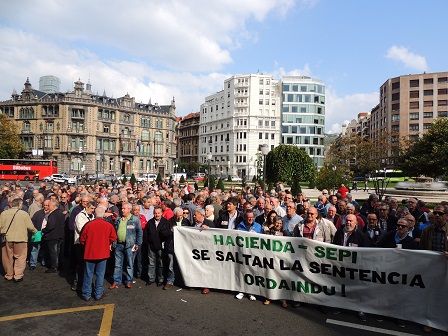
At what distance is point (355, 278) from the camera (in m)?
5.95

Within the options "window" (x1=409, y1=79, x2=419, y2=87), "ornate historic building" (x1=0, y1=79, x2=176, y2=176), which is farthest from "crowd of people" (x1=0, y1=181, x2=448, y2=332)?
"window" (x1=409, y1=79, x2=419, y2=87)

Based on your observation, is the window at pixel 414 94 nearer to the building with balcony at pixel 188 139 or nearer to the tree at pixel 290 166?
the tree at pixel 290 166

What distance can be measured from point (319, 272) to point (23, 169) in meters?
58.5

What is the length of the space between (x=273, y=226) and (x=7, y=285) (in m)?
6.20

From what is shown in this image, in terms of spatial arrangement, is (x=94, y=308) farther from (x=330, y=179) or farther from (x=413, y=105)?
(x=413, y=105)

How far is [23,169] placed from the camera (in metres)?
53.5

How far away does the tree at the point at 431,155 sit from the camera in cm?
2291

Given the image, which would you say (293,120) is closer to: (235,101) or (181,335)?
(235,101)

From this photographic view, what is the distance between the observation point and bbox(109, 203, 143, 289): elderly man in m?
7.33

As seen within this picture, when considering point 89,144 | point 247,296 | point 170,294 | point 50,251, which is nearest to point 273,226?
point 247,296

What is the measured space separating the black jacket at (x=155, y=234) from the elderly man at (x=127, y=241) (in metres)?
0.20

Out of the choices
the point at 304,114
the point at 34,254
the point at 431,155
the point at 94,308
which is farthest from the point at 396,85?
the point at 94,308

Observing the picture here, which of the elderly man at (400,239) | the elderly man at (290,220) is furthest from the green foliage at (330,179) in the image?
the elderly man at (400,239)

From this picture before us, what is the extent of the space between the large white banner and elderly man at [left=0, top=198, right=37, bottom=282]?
12.3ft
